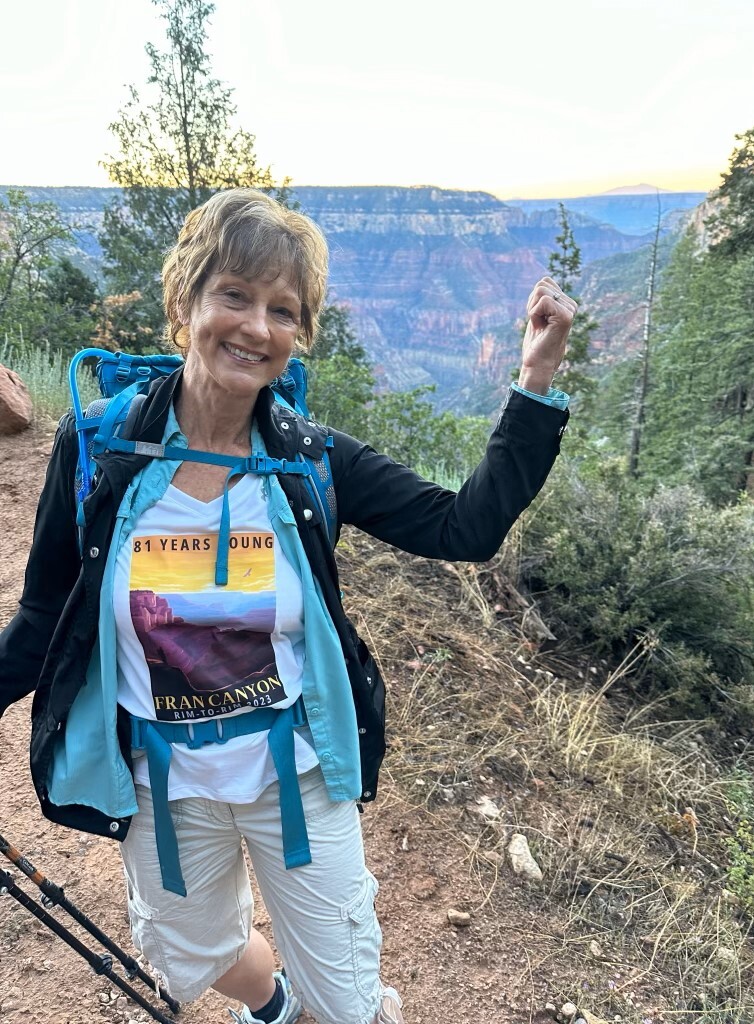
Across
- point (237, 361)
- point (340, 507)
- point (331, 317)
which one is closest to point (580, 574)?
point (340, 507)

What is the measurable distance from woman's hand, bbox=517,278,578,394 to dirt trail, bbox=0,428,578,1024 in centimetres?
204

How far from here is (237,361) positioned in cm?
130

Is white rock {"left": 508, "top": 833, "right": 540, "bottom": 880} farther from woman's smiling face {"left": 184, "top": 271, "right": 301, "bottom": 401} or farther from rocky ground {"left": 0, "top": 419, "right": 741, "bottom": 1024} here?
woman's smiling face {"left": 184, "top": 271, "right": 301, "bottom": 401}

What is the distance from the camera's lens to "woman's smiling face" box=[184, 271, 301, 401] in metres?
1.28

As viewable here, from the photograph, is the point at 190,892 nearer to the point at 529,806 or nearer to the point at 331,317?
the point at 529,806

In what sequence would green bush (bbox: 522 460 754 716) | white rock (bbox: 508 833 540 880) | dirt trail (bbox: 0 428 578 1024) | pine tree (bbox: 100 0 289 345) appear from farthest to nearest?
pine tree (bbox: 100 0 289 345)
green bush (bbox: 522 460 754 716)
white rock (bbox: 508 833 540 880)
dirt trail (bbox: 0 428 578 1024)

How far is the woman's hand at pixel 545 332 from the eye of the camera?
4.10 feet

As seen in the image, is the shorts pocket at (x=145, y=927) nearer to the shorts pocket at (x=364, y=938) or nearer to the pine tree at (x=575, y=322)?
the shorts pocket at (x=364, y=938)

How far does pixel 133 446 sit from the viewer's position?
1.28 metres

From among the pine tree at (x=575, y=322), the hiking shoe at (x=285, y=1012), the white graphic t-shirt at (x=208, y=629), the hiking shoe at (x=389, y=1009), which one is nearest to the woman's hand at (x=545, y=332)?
the white graphic t-shirt at (x=208, y=629)

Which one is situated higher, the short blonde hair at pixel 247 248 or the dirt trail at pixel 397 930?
the short blonde hair at pixel 247 248

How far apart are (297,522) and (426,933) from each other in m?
1.87

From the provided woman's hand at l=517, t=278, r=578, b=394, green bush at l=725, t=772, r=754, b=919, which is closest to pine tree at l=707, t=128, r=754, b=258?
green bush at l=725, t=772, r=754, b=919

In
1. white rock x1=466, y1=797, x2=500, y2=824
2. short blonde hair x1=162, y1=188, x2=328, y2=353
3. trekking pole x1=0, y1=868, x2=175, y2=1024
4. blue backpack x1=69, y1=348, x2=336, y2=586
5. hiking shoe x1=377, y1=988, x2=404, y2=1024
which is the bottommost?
white rock x1=466, y1=797, x2=500, y2=824
